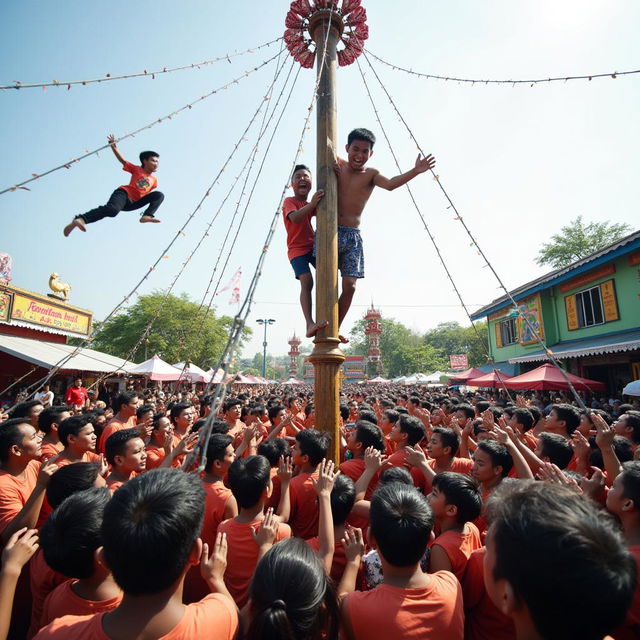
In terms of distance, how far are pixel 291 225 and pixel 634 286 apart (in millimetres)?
13836

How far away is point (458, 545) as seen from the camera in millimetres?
2387

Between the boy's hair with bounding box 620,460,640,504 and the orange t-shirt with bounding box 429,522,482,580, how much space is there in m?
0.93

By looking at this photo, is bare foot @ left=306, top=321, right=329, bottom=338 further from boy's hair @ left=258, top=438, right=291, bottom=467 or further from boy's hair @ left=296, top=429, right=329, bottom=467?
boy's hair @ left=258, top=438, right=291, bottom=467

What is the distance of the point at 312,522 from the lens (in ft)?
11.1

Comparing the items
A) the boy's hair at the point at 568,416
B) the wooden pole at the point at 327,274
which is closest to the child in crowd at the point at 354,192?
the wooden pole at the point at 327,274

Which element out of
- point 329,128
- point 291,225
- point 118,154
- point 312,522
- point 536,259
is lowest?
point 312,522

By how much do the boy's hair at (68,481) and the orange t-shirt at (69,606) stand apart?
3.03 ft

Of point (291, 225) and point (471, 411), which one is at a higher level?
point (291, 225)

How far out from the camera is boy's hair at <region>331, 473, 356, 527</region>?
8.87ft

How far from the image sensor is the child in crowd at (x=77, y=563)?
1805 mm

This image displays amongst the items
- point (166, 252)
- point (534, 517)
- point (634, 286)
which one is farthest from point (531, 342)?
point (534, 517)

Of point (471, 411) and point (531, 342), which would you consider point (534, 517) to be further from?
point (531, 342)

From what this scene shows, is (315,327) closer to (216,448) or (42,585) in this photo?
(216,448)

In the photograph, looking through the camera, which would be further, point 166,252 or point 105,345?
point 105,345
